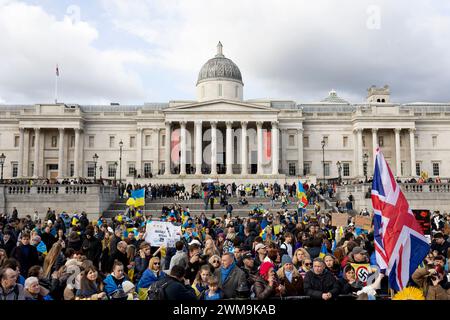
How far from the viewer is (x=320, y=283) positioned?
23.8 ft

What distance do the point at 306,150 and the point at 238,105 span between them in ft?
44.1

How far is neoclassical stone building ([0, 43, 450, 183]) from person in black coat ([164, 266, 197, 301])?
52.8 meters

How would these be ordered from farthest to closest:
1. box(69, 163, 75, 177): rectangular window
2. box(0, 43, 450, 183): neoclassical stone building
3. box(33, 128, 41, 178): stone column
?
box(69, 163, 75, 177): rectangular window → box(33, 128, 41, 178): stone column → box(0, 43, 450, 183): neoclassical stone building

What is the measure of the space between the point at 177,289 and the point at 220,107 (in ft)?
181

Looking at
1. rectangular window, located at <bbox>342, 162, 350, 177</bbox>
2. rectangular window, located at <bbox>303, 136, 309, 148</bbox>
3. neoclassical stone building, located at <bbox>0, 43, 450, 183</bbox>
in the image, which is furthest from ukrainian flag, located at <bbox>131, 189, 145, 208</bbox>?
rectangular window, located at <bbox>342, 162, 350, 177</bbox>

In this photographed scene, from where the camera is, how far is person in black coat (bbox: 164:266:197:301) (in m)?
6.04

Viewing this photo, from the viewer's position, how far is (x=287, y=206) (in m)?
36.4

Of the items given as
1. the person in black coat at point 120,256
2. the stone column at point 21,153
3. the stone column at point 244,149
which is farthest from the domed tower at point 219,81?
the person in black coat at point 120,256

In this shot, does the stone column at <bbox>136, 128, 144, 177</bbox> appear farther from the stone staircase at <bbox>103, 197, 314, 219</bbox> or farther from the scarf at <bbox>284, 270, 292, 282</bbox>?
the scarf at <bbox>284, 270, 292, 282</bbox>

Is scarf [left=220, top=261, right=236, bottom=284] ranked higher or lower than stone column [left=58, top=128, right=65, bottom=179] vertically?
lower

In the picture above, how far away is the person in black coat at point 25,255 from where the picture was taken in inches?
391

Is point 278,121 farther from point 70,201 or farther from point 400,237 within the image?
point 400,237

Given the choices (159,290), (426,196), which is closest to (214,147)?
(426,196)

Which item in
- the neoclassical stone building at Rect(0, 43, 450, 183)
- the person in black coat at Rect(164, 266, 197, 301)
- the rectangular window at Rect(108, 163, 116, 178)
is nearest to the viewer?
the person in black coat at Rect(164, 266, 197, 301)
